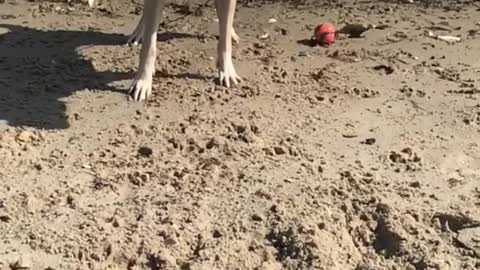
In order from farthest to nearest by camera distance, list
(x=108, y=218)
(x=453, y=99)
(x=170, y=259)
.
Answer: (x=453, y=99)
(x=108, y=218)
(x=170, y=259)


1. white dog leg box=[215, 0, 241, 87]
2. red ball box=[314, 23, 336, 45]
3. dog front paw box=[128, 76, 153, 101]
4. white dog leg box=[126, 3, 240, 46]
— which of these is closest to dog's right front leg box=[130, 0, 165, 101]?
dog front paw box=[128, 76, 153, 101]

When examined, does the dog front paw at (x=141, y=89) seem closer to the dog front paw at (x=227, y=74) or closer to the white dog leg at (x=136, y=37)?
the dog front paw at (x=227, y=74)

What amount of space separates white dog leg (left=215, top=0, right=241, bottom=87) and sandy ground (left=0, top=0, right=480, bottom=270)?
3.5 inches

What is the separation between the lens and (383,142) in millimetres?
4215

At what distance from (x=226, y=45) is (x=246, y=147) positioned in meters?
1.09

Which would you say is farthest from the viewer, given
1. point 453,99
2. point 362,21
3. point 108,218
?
point 362,21

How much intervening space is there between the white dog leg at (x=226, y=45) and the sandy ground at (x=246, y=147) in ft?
0.29

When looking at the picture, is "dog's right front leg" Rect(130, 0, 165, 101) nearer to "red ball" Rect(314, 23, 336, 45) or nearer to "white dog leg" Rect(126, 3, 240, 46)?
"white dog leg" Rect(126, 3, 240, 46)

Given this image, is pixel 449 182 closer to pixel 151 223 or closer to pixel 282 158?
pixel 282 158

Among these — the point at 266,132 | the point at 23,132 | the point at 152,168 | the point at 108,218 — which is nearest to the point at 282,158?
the point at 266,132

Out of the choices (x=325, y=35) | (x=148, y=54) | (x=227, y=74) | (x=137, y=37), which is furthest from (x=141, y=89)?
(x=325, y=35)

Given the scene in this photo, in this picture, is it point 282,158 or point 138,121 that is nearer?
point 282,158

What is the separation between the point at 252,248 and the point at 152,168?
0.78 metres

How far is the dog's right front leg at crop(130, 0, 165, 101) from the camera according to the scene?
15.6 ft
